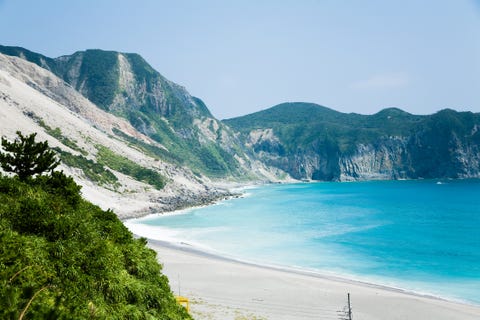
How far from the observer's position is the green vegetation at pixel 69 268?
906 cm

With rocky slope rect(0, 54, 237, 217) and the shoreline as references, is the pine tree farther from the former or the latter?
rocky slope rect(0, 54, 237, 217)

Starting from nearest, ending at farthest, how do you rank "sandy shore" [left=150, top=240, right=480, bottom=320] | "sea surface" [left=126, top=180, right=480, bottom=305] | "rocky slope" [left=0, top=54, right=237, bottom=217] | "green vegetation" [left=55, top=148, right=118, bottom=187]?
"sandy shore" [left=150, top=240, right=480, bottom=320] < "sea surface" [left=126, top=180, right=480, bottom=305] < "rocky slope" [left=0, top=54, right=237, bottom=217] < "green vegetation" [left=55, top=148, right=118, bottom=187]

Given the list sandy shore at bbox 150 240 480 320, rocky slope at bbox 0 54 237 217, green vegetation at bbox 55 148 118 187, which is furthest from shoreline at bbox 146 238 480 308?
green vegetation at bbox 55 148 118 187

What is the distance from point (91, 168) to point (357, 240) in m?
82.4

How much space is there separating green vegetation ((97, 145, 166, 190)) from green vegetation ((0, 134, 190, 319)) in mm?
108818

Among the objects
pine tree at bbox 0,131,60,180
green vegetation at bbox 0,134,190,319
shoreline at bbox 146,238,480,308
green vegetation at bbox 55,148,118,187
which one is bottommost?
shoreline at bbox 146,238,480,308

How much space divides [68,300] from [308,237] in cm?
5755

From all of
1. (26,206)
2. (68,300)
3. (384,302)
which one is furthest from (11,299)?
(384,302)

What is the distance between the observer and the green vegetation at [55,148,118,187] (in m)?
101

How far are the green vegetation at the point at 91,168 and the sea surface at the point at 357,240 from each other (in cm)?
2484

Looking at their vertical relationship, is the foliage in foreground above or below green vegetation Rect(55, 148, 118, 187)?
below

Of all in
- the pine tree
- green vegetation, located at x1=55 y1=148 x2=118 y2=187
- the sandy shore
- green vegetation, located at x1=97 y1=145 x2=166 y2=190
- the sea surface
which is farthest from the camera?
green vegetation, located at x1=97 y1=145 x2=166 y2=190

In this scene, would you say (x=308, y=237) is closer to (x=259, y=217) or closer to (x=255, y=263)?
(x=255, y=263)

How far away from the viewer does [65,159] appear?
101m
